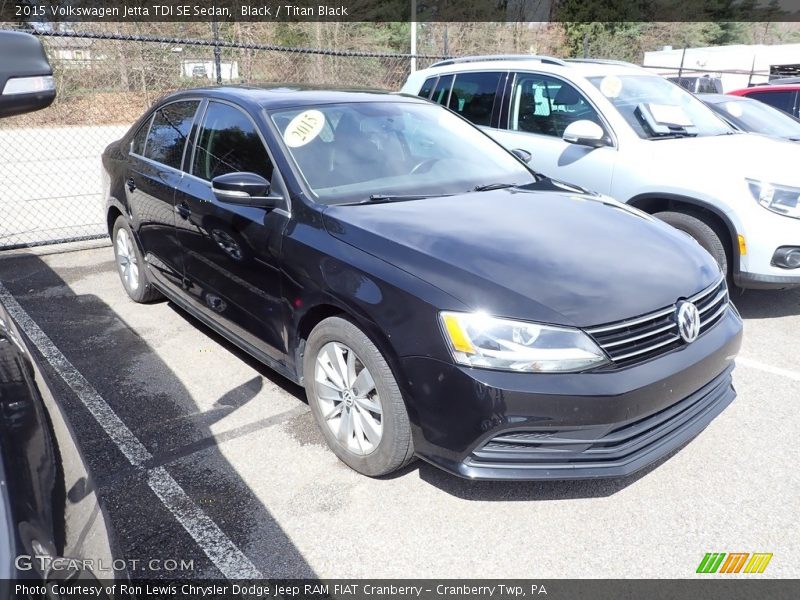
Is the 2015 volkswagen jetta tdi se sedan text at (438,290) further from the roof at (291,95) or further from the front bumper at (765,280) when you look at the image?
the front bumper at (765,280)

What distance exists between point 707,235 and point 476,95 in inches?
108

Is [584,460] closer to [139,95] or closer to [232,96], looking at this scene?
[232,96]

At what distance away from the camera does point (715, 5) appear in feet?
156

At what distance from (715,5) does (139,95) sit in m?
44.3

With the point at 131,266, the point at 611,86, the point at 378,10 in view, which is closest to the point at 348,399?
the point at 131,266

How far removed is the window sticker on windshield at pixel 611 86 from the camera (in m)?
5.51

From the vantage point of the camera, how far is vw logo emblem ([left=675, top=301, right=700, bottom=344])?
2613mm

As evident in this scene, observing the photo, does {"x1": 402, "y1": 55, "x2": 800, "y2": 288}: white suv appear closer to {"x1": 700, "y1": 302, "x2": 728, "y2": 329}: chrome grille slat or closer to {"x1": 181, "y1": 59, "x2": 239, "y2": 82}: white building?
{"x1": 700, "y1": 302, "x2": 728, "y2": 329}: chrome grille slat

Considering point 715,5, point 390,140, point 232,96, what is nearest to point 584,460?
point 390,140

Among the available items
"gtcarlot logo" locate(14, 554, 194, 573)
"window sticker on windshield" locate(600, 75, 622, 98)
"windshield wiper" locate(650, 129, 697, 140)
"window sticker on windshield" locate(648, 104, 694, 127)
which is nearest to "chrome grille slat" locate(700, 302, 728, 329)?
"gtcarlot logo" locate(14, 554, 194, 573)

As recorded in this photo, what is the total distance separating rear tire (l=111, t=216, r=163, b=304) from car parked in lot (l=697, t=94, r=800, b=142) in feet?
22.0

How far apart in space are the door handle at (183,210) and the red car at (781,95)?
9.92 m

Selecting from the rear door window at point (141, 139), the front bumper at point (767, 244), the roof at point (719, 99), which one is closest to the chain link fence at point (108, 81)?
the roof at point (719, 99)

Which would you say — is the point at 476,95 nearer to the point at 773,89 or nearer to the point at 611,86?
the point at 611,86
